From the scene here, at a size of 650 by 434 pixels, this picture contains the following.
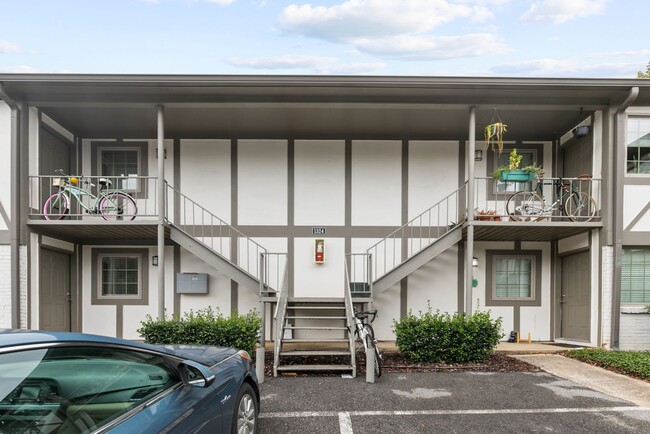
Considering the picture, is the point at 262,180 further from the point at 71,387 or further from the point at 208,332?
the point at 71,387

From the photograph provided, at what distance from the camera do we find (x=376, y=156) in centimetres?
883

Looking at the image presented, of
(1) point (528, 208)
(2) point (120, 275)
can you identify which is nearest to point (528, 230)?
(1) point (528, 208)

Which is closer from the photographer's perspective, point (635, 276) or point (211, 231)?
point (635, 276)

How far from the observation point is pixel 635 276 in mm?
7551

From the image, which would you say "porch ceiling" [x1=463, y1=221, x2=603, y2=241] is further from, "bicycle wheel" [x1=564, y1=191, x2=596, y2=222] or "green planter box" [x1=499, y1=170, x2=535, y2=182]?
"green planter box" [x1=499, y1=170, x2=535, y2=182]

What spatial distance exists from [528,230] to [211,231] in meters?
6.65

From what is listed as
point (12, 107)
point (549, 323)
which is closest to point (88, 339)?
point (12, 107)

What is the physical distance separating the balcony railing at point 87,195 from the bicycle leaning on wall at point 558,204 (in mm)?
7294

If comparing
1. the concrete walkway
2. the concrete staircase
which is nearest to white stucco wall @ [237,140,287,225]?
the concrete staircase

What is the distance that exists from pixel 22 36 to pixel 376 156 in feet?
37.5

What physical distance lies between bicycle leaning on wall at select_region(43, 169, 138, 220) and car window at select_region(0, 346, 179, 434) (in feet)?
18.1

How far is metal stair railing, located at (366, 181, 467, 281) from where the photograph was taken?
8.61m

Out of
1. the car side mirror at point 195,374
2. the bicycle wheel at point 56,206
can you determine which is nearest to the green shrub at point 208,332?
the bicycle wheel at point 56,206

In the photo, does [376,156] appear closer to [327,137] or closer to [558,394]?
[327,137]
